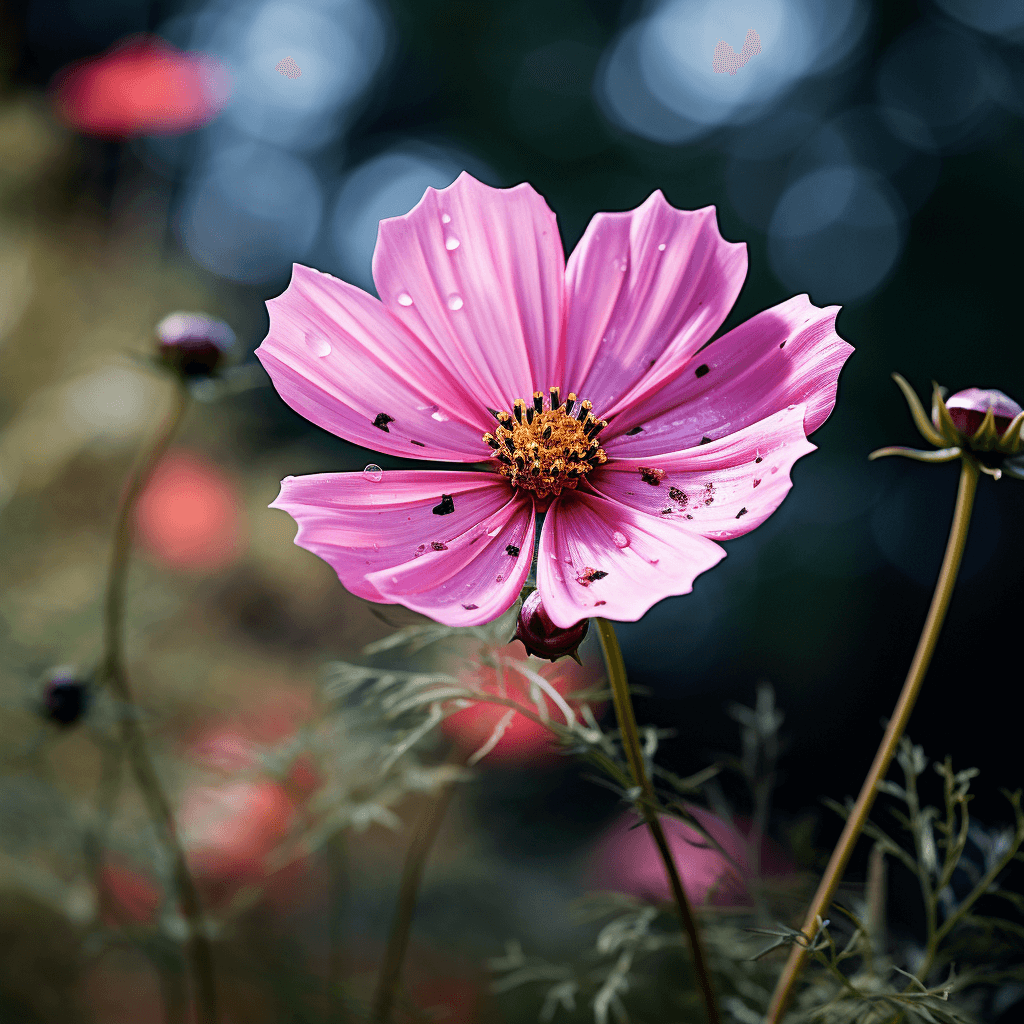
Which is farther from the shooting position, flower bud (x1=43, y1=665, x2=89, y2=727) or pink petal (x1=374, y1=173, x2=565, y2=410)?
flower bud (x1=43, y1=665, x2=89, y2=727)

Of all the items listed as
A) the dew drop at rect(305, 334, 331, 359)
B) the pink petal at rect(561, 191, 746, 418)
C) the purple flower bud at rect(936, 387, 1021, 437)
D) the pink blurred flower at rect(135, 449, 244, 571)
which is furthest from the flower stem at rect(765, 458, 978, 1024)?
the pink blurred flower at rect(135, 449, 244, 571)

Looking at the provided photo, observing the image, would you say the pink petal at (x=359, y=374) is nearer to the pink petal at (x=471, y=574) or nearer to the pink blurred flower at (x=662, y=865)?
the pink petal at (x=471, y=574)

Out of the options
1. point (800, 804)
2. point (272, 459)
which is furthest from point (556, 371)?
point (800, 804)

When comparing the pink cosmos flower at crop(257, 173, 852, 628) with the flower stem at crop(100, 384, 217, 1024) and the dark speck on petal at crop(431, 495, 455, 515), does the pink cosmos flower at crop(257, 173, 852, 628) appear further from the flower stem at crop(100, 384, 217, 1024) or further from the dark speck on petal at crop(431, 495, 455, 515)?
the flower stem at crop(100, 384, 217, 1024)

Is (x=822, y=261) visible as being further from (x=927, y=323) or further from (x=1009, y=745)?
(x=1009, y=745)

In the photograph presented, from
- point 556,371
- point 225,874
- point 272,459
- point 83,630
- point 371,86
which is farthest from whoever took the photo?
point 371,86

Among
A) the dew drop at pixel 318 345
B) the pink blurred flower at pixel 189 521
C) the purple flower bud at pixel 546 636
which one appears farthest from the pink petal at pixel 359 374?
the pink blurred flower at pixel 189 521
